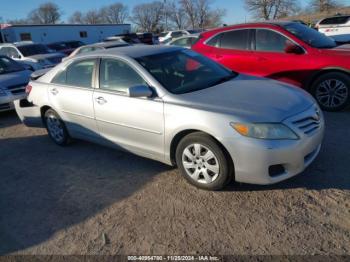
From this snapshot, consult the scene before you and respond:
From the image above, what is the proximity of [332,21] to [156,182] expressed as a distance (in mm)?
17065

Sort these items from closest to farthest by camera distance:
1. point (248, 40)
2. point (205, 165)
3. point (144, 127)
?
point (205, 165) → point (144, 127) → point (248, 40)

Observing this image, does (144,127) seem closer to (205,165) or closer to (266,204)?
(205,165)

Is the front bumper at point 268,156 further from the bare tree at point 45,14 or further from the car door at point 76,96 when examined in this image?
the bare tree at point 45,14

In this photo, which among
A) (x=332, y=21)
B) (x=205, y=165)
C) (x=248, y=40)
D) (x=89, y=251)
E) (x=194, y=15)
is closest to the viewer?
(x=89, y=251)

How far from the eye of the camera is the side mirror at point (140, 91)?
3592mm

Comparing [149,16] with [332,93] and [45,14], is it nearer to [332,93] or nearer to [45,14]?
[45,14]

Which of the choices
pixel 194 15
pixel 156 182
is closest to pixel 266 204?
pixel 156 182

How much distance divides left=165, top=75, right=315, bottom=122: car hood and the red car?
86.6 inches

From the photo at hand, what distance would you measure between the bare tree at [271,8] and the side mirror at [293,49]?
61.5 metres

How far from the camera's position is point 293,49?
5855 millimetres

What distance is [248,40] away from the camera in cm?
646

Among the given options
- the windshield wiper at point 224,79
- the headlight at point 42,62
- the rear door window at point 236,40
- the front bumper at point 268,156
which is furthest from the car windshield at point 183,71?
the headlight at point 42,62

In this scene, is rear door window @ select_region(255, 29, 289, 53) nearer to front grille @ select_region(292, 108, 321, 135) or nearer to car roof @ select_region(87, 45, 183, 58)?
car roof @ select_region(87, 45, 183, 58)

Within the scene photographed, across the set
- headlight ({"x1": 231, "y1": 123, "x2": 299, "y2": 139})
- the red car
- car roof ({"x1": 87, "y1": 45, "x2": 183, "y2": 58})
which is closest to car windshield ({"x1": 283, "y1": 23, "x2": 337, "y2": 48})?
the red car
